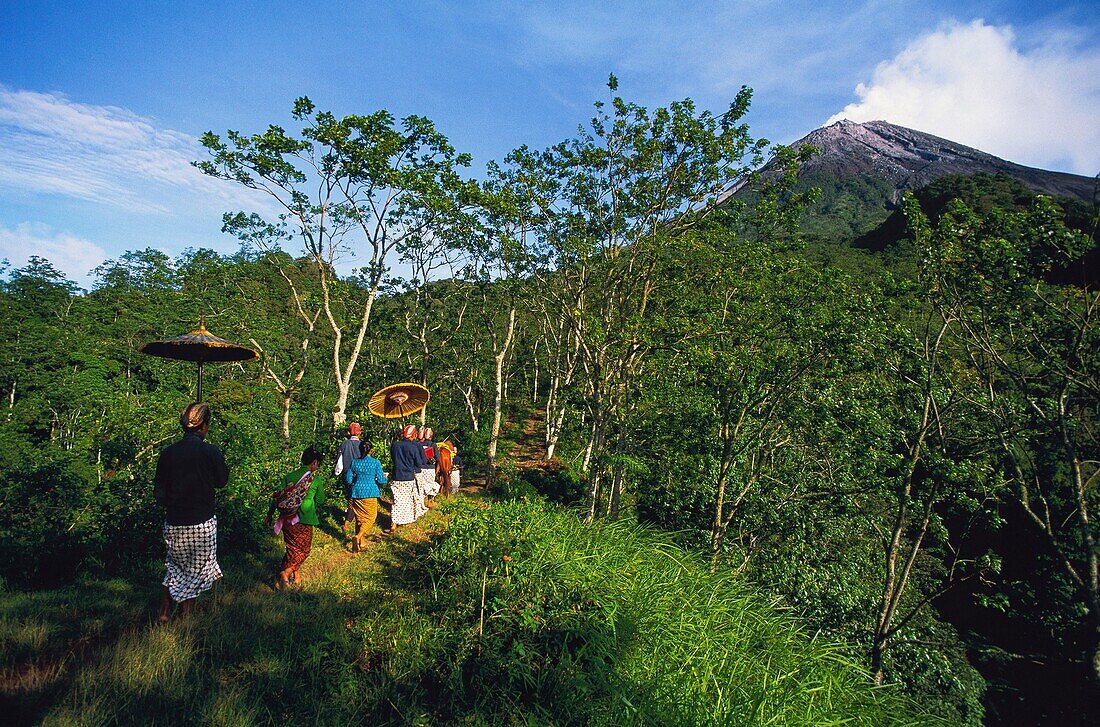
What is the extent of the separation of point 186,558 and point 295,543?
1.19m

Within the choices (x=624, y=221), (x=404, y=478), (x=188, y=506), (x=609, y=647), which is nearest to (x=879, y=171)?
(x=624, y=221)

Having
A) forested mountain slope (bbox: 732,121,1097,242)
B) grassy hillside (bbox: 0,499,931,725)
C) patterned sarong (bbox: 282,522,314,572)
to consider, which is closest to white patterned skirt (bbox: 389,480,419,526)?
grassy hillside (bbox: 0,499,931,725)

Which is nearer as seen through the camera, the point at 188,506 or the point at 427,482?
the point at 188,506

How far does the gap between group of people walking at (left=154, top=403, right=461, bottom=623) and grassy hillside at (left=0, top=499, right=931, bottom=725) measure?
34 cm

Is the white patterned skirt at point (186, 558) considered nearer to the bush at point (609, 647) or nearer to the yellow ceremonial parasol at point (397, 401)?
the bush at point (609, 647)

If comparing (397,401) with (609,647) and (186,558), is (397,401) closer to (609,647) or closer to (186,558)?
(186,558)

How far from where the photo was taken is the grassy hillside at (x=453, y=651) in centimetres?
309

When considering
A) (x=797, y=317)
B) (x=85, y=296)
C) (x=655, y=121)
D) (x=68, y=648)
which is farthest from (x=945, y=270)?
(x=85, y=296)

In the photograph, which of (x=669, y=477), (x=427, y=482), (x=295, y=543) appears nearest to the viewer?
(x=295, y=543)

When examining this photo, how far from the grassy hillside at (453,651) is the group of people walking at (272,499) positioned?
13.2 inches

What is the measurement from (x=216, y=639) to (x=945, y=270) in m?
11.6

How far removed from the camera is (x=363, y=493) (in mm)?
6527

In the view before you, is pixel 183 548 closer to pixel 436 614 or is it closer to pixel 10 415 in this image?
pixel 436 614

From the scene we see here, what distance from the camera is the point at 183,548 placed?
4016mm
